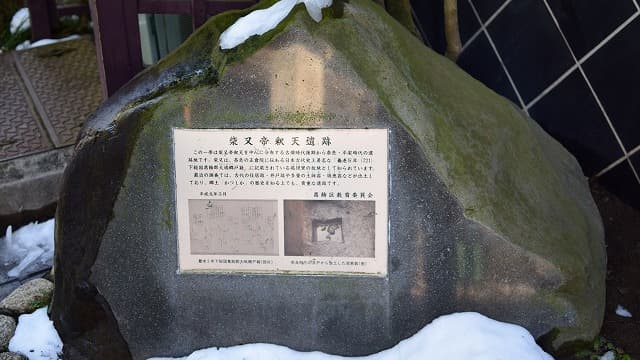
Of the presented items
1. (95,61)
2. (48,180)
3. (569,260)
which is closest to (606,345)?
(569,260)

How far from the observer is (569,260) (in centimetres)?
305

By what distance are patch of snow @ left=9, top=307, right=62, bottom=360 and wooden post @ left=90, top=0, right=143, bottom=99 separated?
1.14m

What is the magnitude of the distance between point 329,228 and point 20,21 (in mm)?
3881

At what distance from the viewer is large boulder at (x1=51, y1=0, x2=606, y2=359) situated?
289cm

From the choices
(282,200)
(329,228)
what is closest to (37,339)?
(282,200)

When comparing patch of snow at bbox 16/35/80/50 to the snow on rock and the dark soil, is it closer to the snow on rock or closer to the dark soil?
the snow on rock

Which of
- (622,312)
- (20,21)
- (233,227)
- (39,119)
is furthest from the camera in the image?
(20,21)

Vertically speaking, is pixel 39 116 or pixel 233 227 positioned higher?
pixel 39 116

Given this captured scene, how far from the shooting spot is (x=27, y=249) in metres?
4.17

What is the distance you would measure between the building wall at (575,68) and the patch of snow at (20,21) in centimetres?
331

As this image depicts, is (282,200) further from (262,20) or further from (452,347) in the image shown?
(452,347)

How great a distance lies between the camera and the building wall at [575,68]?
389cm

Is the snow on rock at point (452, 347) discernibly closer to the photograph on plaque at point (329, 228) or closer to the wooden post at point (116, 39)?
the photograph on plaque at point (329, 228)

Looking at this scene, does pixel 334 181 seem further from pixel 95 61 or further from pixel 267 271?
pixel 95 61
